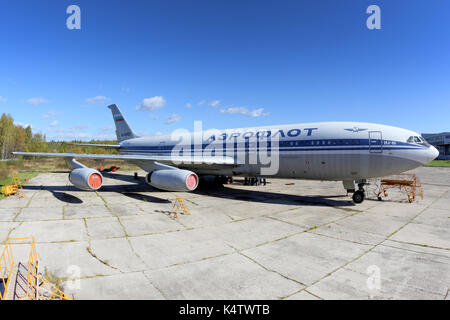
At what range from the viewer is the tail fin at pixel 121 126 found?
29.6 meters

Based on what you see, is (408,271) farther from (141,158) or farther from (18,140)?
(18,140)

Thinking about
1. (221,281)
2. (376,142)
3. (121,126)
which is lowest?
(221,281)

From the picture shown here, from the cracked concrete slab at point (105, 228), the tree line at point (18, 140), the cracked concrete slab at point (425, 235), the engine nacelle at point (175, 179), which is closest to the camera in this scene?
the cracked concrete slab at point (425, 235)

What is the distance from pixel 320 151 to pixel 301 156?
1123mm

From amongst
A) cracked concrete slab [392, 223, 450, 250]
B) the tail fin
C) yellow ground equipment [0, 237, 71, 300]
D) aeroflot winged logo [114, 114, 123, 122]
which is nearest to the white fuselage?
cracked concrete slab [392, 223, 450, 250]

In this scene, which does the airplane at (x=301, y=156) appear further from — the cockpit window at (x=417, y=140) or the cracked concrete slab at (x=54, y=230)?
the cracked concrete slab at (x=54, y=230)

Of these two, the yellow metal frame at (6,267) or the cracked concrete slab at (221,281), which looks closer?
the yellow metal frame at (6,267)

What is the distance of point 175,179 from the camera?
13.2 metres

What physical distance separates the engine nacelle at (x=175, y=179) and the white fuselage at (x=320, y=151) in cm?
263

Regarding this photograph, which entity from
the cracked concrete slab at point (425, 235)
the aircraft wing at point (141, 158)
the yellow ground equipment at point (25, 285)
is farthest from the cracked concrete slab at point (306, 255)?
the aircraft wing at point (141, 158)

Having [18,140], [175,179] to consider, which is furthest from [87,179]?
[18,140]

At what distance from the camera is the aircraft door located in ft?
40.7
